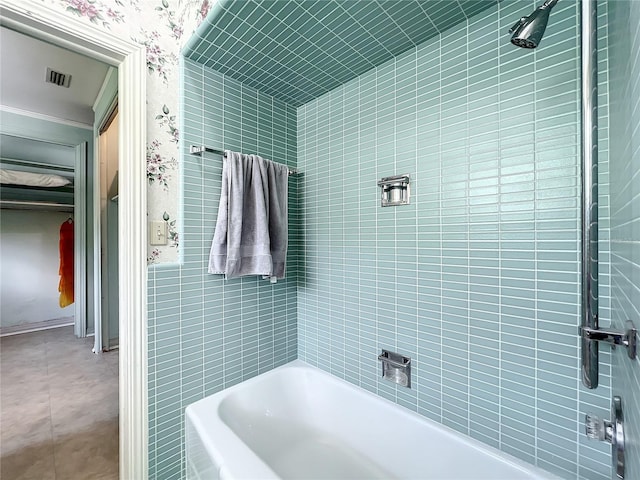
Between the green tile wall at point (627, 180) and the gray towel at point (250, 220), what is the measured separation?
1251 millimetres

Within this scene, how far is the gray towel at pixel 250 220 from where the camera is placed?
136 centimetres

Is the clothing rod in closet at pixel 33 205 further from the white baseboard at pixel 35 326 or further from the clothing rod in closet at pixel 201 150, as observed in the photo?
the clothing rod in closet at pixel 201 150

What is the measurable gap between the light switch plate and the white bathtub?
0.79 meters

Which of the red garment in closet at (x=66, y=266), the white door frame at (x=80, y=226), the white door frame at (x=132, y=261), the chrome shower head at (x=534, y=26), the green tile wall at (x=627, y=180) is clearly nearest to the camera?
the green tile wall at (x=627, y=180)

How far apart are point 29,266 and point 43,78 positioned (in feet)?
8.69

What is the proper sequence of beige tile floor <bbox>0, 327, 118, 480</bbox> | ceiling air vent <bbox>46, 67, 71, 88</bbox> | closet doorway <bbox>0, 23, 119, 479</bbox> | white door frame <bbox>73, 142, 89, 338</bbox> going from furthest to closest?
1. white door frame <bbox>73, 142, 89, 338</bbox>
2. ceiling air vent <bbox>46, 67, 71, 88</bbox>
3. closet doorway <bbox>0, 23, 119, 479</bbox>
4. beige tile floor <bbox>0, 327, 118, 480</bbox>

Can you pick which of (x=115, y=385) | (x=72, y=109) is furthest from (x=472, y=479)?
(x=72, y=109)

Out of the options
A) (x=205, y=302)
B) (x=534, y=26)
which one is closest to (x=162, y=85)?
(x=205, y=302)

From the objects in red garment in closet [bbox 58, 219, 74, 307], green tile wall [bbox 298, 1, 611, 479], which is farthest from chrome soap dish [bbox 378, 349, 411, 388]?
red garment in closet [bbox 58, 219, 74, 307]

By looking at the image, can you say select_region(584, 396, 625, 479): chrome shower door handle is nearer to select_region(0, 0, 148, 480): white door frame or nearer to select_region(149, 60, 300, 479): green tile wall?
select_region(149, 60, 300, 479): green tile wall

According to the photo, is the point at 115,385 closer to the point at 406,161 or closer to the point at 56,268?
the point at 56,268

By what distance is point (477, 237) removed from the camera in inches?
Result: 42.4

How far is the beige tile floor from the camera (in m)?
1.41

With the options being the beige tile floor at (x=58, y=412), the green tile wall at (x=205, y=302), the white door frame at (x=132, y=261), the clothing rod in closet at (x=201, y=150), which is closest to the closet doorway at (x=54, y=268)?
the beige tile floor at (x=58, y=412)
